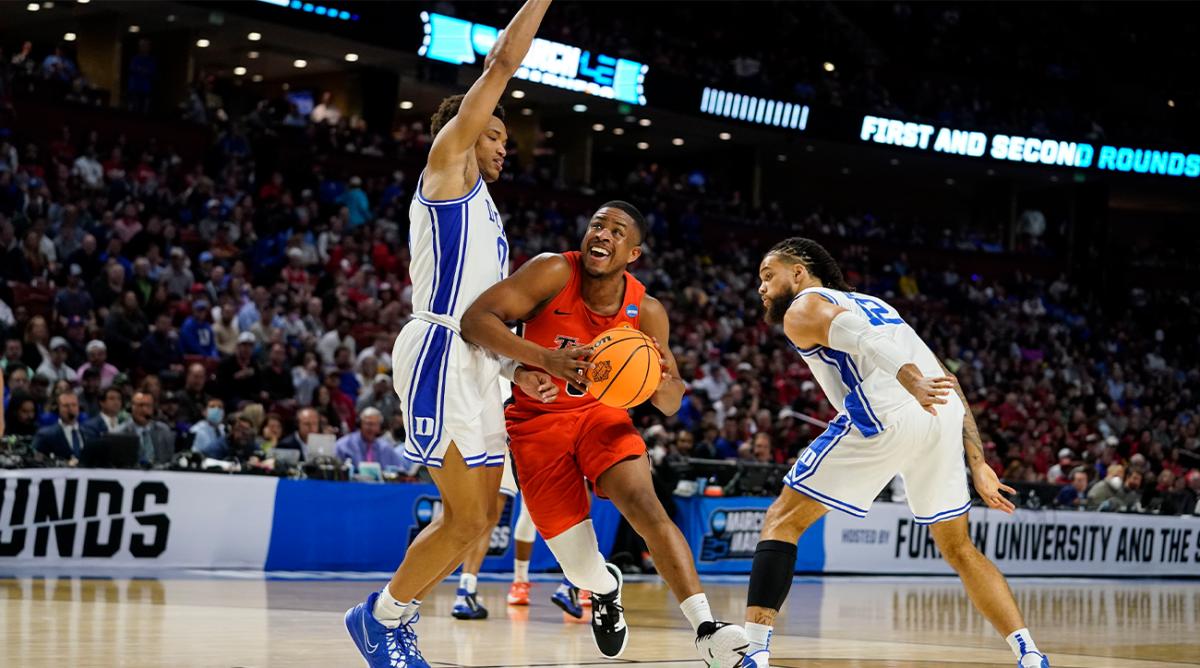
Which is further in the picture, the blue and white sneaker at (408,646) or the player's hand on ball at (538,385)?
the player's hand on ball at (538,385)

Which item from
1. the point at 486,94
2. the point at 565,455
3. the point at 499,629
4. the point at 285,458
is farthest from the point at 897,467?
the point at 285,458

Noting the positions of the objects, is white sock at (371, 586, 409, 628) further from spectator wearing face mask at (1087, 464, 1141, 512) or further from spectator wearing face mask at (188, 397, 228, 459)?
spectator wearing face mask at (1087, 464, 1141, 512)

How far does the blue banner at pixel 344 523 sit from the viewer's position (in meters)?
12.2

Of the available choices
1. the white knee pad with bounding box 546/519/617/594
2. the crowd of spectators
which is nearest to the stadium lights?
the crowd of spectators

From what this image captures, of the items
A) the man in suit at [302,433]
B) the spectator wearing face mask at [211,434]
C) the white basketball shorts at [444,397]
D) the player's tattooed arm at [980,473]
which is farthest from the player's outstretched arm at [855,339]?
the man in suit at [302,433]

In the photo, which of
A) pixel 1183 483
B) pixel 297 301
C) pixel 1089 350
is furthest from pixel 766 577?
pixel 1089 350

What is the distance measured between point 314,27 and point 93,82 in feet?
14.7

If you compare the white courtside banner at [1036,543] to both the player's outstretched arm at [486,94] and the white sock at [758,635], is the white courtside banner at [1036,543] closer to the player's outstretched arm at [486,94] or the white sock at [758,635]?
the white sock at [758,635]

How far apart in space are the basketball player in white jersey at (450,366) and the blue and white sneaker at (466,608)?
3131 mm

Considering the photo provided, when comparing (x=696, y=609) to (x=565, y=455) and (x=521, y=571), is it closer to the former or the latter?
(x=565, y=455)

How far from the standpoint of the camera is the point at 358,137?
24.8m

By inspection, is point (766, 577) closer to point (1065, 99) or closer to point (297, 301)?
point (297, 301)

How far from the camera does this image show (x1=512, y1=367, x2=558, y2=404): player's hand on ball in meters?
5.71

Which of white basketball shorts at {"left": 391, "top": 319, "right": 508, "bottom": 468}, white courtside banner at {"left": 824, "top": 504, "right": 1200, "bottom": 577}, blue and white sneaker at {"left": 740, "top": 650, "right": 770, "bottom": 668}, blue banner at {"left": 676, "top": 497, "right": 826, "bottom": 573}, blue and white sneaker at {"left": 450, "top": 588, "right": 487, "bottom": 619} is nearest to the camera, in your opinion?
white basketball shorts at {"left": 391, "top": 319, "right": 508, "bottom": 468}
